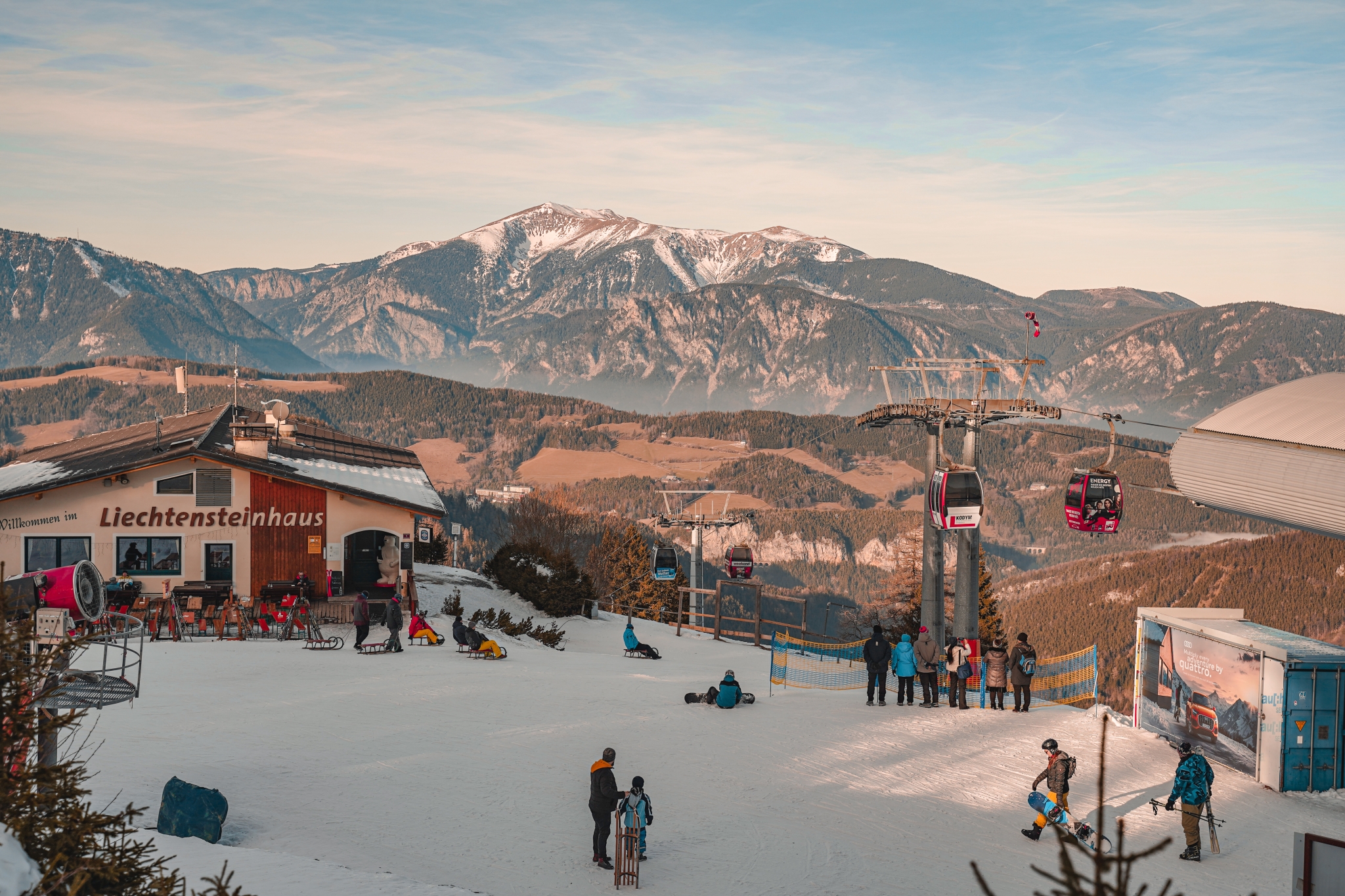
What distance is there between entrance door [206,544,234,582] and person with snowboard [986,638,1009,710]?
1951cm

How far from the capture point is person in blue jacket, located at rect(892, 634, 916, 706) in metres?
21.6

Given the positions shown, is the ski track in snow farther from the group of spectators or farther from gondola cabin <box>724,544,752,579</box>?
gondola cabin <box>724,544,752,579</box>

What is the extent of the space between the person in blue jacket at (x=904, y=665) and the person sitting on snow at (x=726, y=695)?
3.44 m

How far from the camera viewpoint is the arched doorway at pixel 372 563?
30.9m

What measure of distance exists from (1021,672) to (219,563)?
20524mm

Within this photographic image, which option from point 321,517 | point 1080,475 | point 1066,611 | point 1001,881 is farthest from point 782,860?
point 1066,611

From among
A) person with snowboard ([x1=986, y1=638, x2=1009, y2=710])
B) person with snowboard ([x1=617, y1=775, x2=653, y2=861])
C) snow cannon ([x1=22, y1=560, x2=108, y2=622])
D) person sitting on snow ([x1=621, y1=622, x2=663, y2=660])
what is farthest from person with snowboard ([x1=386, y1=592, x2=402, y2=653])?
snow cannon ([x1=22, y1=560, x2=108, y2=622])

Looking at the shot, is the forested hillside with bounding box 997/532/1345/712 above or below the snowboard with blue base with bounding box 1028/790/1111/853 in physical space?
below

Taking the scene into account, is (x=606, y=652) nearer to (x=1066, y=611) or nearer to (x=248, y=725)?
(x=248, y=725)

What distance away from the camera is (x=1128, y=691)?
308 ft

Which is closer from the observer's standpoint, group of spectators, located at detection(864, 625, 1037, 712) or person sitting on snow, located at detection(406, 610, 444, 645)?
group of spectators, located at detection(864, 625, 1037, 712)

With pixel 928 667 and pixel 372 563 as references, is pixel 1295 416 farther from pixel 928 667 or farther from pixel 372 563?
pixel 372 563

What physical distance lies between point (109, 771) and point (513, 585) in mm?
29194

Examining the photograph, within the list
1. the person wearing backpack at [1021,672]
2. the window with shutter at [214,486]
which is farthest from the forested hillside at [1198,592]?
the window with shutter at [214,486]
